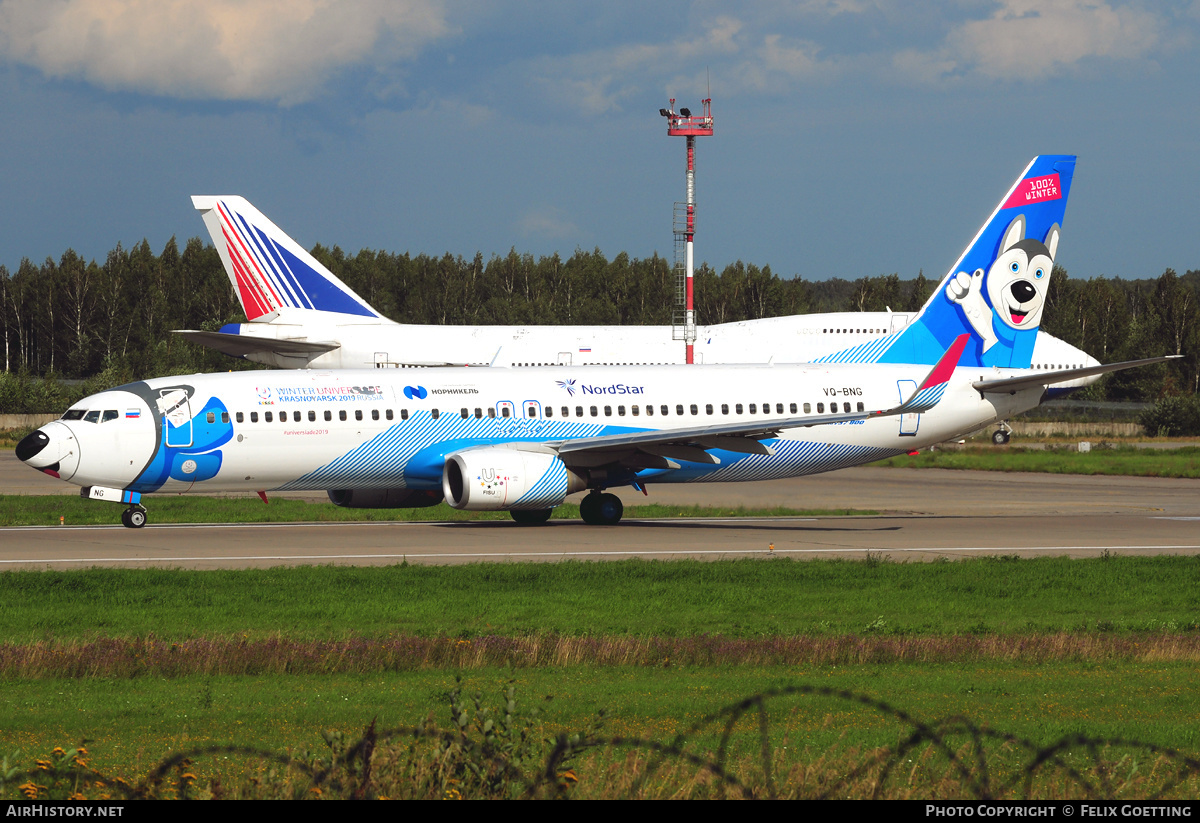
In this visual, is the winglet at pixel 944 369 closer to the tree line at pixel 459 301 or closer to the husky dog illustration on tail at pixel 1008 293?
the husky dog illustration on tail at pixel 1008 293

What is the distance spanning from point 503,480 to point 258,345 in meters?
33.5

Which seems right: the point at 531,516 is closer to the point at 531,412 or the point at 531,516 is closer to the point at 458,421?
the point at 531,412

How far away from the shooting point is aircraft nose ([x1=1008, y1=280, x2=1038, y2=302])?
132ft

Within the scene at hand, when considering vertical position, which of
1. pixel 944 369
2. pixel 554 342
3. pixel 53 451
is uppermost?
pixel 554 342

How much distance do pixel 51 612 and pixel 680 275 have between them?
181ft

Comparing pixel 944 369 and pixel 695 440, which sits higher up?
pixel 944 369

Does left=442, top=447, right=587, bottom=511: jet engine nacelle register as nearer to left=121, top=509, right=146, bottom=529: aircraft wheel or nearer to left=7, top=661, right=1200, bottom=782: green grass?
left=121, top=509, right=146, bottom=529: aircraft wheel

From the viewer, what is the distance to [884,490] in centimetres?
4816

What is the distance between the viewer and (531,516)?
1400 inches

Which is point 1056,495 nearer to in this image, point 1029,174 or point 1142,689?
point 1029,174

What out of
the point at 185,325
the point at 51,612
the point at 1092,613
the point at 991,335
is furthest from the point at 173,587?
the point at 185,325

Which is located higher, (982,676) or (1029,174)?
(1029,174)

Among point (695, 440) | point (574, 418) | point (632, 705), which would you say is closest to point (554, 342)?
point (574, 418)

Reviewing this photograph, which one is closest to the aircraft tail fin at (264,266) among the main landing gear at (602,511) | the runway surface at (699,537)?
the runway surface at (699,537)
